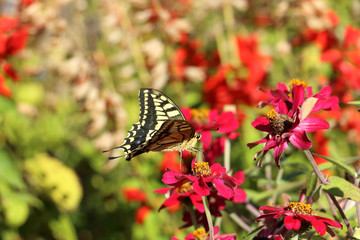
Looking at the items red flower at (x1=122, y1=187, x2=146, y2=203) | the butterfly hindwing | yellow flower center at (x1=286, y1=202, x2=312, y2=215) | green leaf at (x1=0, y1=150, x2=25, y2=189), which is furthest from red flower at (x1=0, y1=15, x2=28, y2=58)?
yellow flower center at (x1=286, y1=202, x2=312, y2=215)

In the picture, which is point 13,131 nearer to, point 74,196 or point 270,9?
point 74,196

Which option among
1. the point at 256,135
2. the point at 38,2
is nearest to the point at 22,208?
the point at 38,2

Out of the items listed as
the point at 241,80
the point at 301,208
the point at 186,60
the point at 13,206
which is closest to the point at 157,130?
the point at 301,208

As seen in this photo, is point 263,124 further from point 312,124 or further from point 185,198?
point 185,198

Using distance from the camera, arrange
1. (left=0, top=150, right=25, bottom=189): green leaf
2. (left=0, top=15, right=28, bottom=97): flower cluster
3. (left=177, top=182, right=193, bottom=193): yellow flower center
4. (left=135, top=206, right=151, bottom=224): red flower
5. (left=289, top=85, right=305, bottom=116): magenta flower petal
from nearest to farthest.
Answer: (left=289, top=85, right=305, bottom=116): magenta flower petal
(left=177, top=182, right=193, bottom=193): yellow flower center
(left=0, top=150, right=25, bottom=189): green leaf
(left=0, top=15, right=28, bottom=97): flower cluster
(left=135, top=206, right=151, bottom=224): red flower

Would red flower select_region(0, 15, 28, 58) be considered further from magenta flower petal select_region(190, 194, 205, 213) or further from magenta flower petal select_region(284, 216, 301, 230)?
magenta flower petal select_region(284, 216, 301, 230)

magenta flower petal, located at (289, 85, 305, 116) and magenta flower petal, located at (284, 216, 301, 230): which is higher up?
magenta flower petal, located at (289, 85, 305, 116)

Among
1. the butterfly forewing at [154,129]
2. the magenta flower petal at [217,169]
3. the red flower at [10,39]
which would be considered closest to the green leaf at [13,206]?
the red flower at [10,39]

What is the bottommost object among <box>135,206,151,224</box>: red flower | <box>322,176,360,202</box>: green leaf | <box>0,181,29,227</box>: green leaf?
<box>135,206,151,224</box>: red flower
